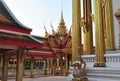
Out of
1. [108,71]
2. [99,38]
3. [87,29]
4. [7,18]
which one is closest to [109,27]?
[87,29]

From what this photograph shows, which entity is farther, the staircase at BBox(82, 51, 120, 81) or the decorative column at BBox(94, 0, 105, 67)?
the decorative column at BBox(94, 0, 105, 67)

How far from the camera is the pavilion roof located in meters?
8.23

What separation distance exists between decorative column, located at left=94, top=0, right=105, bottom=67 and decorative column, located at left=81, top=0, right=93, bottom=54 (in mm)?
3026

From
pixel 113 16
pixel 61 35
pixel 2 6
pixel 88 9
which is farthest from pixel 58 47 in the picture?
pixel 2 6

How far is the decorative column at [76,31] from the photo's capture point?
32.8ft

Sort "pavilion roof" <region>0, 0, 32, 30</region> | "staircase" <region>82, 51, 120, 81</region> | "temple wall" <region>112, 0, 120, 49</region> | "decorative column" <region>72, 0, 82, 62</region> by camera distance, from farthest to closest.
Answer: "temple wall" <region>112, 0, 120, 49</region> → "decorative column" <region>72, 0, 82, 62</region> → "pavilion roof" <region>0, 0, 32, 30</region> → "staircase" <region>82, 51, 120, 81</region>

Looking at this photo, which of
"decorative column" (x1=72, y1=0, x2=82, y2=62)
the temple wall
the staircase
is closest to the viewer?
the staircase

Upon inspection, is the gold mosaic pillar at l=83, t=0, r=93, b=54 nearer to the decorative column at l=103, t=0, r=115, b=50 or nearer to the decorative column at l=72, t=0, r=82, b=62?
the decorative column at l=103, t=0, r=115, b=50

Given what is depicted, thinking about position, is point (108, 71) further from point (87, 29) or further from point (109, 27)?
point (87, 29)

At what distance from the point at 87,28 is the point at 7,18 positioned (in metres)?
5.35

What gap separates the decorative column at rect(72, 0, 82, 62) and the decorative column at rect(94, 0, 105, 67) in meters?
1.24

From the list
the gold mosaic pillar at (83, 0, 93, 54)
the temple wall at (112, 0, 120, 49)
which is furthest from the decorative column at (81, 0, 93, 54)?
the temple wall at (112, 0, 120, 49)

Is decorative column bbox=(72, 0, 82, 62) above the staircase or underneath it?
above

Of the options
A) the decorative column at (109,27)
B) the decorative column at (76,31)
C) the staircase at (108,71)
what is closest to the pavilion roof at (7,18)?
the decorative column at (76,31)
